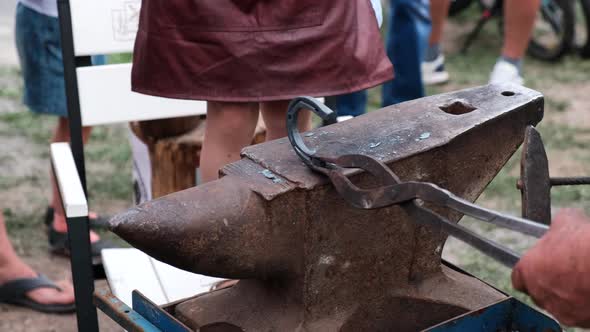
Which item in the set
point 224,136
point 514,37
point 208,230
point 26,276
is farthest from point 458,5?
point 208,230

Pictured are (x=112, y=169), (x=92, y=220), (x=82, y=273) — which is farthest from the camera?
(x=112, y=169)

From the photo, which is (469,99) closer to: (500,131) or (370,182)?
(500,131)

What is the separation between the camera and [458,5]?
591 cm

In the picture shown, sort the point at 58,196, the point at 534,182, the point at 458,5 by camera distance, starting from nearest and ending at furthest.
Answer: the point at 534,182 < the point at 58,196 < the point at 458,5

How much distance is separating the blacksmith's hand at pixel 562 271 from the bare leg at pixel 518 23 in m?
3.19

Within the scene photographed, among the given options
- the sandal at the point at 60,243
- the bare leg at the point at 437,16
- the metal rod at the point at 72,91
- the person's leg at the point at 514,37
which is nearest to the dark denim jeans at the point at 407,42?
the person's leg at the point at 514,37

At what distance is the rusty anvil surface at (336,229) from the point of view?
4.43 ft

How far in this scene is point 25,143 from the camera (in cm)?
406

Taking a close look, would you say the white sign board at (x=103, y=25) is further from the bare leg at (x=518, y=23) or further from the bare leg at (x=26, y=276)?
the bare leg at (x=518, y=23)

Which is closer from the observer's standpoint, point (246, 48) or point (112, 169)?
point (246, 48)

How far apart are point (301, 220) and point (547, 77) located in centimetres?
401

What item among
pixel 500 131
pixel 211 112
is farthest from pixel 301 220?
pixel 211 112

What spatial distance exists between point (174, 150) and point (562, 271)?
1626 millimetres

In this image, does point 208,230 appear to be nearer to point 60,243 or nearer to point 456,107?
point 456,107
